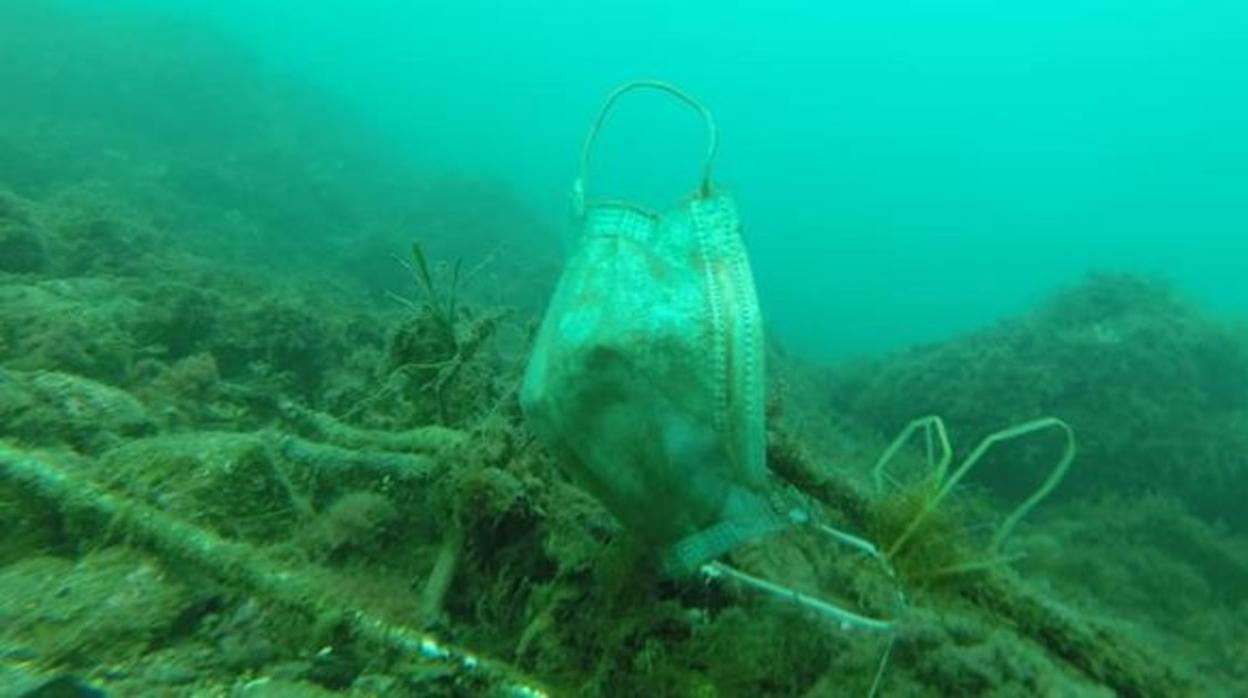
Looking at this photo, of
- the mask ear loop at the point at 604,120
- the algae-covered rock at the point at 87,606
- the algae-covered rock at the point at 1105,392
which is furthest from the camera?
the algae-covered rock at the point at 1105,392

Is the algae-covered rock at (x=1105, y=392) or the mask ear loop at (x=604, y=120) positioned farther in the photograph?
the algae-covered rock at (x=1105, y=392)

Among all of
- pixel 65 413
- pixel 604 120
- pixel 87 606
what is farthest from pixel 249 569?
pixel 604 120

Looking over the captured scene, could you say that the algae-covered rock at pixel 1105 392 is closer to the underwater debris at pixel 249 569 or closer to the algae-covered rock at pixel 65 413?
the underwater debris at pixel 249 569

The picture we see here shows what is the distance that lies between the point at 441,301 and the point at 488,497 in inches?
65.2

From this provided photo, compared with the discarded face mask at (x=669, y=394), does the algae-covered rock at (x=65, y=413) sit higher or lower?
lower

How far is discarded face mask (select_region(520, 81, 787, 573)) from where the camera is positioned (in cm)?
218

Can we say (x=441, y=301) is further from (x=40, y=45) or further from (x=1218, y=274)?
(x=1218, y=274)

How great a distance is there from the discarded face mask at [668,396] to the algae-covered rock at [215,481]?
122cm

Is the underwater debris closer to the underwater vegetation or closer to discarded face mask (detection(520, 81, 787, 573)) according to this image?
the underwater vegetation

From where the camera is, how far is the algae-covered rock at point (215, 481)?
8.93 ft

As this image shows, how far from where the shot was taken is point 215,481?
2.87 metres

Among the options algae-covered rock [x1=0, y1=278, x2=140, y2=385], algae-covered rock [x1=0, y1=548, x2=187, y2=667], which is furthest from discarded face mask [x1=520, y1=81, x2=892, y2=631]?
algae-covered rock [x1=0, y1=278, x2=140, y2=385]

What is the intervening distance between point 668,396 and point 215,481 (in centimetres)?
174

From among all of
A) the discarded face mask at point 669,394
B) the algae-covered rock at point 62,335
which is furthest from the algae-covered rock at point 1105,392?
the algae-covered rock at point 62,335
